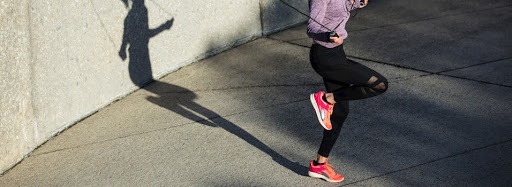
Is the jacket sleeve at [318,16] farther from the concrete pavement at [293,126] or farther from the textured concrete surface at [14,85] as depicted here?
the textured concrete surface at [14,85]

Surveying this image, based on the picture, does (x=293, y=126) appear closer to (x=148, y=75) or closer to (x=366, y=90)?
(x=366, y=90)

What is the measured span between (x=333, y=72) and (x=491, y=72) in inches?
116

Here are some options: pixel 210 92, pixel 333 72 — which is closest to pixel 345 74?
pixel 333 72

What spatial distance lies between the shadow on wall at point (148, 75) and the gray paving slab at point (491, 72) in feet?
8.18

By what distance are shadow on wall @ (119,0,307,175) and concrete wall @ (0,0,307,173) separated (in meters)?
0.01

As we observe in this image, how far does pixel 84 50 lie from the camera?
630 centimetres

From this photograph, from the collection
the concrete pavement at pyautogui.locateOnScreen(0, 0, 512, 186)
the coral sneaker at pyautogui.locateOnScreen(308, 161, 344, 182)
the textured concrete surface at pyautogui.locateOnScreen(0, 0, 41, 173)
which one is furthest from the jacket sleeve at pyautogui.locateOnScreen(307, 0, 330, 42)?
the textured concrete surface at pyautogui.locateOnScreen(0, 0, 41, 173)

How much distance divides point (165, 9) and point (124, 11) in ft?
2.07

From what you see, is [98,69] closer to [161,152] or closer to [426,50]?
[161,152]

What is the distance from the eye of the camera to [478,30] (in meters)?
8.30

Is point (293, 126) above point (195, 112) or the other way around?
above

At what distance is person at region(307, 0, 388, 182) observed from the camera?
14.5 feet

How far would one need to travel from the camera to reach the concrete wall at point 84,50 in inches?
216

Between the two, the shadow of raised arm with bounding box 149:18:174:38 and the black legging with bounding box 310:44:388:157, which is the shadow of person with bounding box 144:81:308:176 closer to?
the shadow of raised arm with bounding box 149:18:174:38
